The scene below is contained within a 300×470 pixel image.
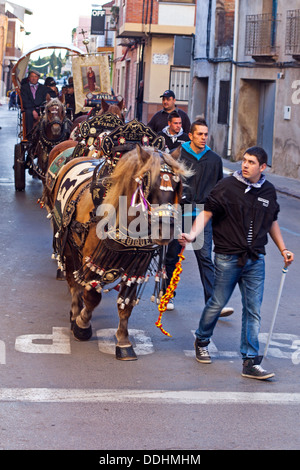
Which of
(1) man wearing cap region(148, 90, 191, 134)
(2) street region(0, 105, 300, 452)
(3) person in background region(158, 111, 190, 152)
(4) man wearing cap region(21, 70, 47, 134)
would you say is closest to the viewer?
(2) street region(0, 105, 300, 452)

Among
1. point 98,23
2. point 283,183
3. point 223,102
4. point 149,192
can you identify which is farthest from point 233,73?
point 98,23

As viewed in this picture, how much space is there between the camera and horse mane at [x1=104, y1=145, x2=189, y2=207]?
19.8 ft

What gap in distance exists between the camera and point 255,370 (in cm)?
643

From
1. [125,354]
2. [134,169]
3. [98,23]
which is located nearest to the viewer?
[134,169]

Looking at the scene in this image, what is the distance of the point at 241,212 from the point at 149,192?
2.58 ft

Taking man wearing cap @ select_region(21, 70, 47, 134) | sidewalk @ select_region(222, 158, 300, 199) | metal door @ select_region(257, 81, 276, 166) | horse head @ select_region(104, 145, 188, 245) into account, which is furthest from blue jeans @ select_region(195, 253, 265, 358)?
metal door @ select_region(257, 81, 276, 166)

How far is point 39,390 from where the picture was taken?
5906 millimetres

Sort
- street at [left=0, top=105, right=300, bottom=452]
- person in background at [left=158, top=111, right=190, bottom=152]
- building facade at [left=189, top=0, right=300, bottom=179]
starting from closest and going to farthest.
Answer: street at [left=0, top=105, right=300, bottom=452] < person in background at [left=158, top=111, right=190, bottom=152] < building facade at [left=189, top=0, right=300, bottom=179]

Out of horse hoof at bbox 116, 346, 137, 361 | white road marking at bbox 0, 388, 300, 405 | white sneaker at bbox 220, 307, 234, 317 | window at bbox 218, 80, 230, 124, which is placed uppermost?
window at bbox 218, 80, 230, 124

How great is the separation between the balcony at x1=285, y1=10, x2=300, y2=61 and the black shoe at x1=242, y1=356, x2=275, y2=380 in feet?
52.9

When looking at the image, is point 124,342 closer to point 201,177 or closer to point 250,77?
point 201,177

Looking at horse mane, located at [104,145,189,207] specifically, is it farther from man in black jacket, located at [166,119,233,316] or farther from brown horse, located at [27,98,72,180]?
brown horse, located at [27,98,72,180]

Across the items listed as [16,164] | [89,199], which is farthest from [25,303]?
[16,164]

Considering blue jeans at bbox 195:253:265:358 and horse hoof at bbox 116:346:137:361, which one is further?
horse hoof at bbox 116:346:137:361
